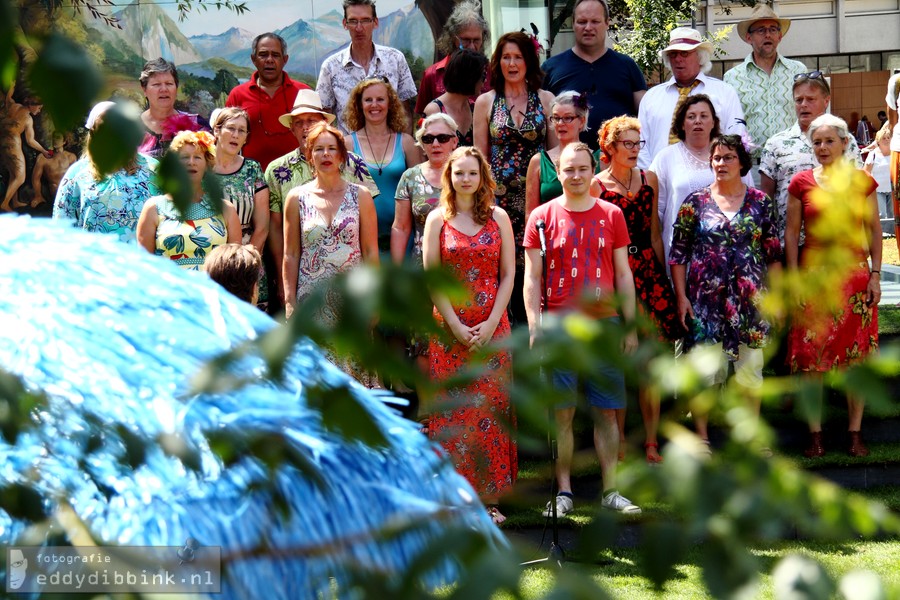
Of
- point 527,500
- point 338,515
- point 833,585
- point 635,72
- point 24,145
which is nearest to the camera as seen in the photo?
point 833,585

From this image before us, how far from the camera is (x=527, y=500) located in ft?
4.32

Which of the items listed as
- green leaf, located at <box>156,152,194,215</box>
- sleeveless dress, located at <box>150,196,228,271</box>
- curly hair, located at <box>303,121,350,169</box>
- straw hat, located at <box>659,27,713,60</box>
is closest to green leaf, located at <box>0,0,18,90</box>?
green leaf, located at <box>156,152,194,215</box>

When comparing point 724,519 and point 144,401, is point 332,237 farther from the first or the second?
point 724,519

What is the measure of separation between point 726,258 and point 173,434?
20.5 feet

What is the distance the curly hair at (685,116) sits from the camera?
7.52 m

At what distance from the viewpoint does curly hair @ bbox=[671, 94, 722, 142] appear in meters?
7.52

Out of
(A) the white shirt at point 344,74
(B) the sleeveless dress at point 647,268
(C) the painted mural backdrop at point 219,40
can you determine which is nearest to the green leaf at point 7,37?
(B) the sleeveless dress at point 647,268

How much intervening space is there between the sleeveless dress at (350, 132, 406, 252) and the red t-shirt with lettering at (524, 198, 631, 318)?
1.11 meters

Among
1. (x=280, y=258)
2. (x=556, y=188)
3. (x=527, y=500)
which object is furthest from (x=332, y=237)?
(x=527, y=500)

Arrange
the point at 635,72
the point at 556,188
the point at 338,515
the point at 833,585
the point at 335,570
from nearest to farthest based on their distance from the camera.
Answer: the point at 833,585
the point at 335,570
the point at 338,515
the point at 556,188
the point at 635,72

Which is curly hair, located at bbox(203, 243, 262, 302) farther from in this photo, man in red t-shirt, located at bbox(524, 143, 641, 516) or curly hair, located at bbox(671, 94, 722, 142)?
curly hair, located at bbox(671, 94, 722, 142)

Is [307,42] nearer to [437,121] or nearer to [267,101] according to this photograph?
[267,101]

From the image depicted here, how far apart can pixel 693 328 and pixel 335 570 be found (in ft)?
20.8

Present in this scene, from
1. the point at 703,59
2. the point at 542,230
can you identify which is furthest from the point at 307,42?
the point at 542,230
